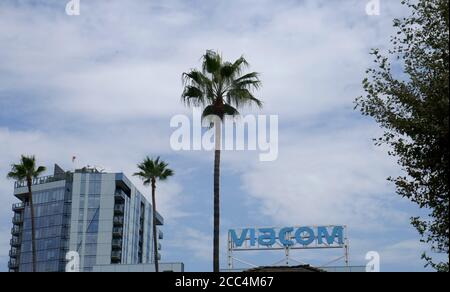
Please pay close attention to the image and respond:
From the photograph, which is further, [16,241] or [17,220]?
[17,220]

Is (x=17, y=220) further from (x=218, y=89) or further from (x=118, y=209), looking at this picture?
(x=218, y=89)

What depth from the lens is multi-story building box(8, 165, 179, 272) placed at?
150625 millimetres

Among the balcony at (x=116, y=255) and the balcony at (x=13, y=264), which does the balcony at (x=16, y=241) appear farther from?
the balcony at (x=116, y=255)

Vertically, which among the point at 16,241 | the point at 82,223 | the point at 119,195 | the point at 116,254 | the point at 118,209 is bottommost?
the point at 116,254

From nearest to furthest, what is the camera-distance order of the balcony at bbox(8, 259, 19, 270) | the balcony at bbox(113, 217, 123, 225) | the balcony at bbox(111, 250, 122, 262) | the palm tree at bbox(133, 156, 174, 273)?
the palm tree at bbox(133, 156, 174, 273)
the balcony at bbox(111, 250, 122, 262)
the balcony at bbox(113, 217, 123, 225)
the balcony at bbox(8, 259, 19, 270)

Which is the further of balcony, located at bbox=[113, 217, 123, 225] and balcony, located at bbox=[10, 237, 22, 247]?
balcony, located at bbox=[10, 237, 22, 247]

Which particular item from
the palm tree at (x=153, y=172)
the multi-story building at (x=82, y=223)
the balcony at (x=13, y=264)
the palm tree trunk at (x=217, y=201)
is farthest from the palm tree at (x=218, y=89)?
the balcony at (x=13, y=264)

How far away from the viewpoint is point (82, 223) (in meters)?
154

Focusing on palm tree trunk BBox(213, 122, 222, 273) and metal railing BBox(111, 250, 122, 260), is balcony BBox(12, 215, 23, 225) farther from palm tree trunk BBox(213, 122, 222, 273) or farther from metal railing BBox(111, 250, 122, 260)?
palm tree trunk BBox(213, 122, 222, 273)

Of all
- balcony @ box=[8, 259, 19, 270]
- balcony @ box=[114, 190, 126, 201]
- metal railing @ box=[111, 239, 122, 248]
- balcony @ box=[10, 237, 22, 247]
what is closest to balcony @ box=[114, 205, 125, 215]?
balcony @ box=[114, 190, 126, 201]

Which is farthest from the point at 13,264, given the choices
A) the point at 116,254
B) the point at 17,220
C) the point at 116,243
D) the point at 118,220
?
the point at 118,220
